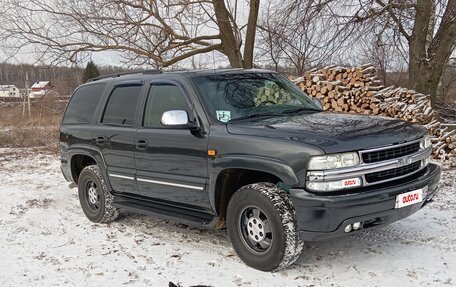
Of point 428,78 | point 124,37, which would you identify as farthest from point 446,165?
point 124,37

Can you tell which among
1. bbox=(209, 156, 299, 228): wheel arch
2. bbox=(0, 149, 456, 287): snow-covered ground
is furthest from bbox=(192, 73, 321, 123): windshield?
bbox=(0, 149, 456, 287): snow-covered ground

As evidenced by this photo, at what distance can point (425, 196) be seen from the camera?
432cm

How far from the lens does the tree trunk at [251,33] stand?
1453 centimetres

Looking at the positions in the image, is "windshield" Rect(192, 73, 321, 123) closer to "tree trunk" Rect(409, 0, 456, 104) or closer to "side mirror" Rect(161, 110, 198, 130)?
"side mirror" Rect(161, 110, 198, 130)

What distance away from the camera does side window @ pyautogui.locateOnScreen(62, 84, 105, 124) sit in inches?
249

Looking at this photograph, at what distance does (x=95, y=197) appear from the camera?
20.8 feet

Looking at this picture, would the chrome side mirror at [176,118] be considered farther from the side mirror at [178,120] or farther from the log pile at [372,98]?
the log pile at [372,98]

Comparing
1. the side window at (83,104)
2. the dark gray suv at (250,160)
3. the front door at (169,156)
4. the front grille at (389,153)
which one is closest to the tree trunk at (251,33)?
the side window at (83,104)

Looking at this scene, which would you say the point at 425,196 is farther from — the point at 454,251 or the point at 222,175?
the point at 222,175

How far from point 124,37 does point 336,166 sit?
12.7 meters

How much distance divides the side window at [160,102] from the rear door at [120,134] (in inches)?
8.8

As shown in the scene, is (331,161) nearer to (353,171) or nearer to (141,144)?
(353,171)

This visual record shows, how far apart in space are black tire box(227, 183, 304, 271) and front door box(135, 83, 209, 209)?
18.7 inches

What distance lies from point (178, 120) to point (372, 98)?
241 inches
